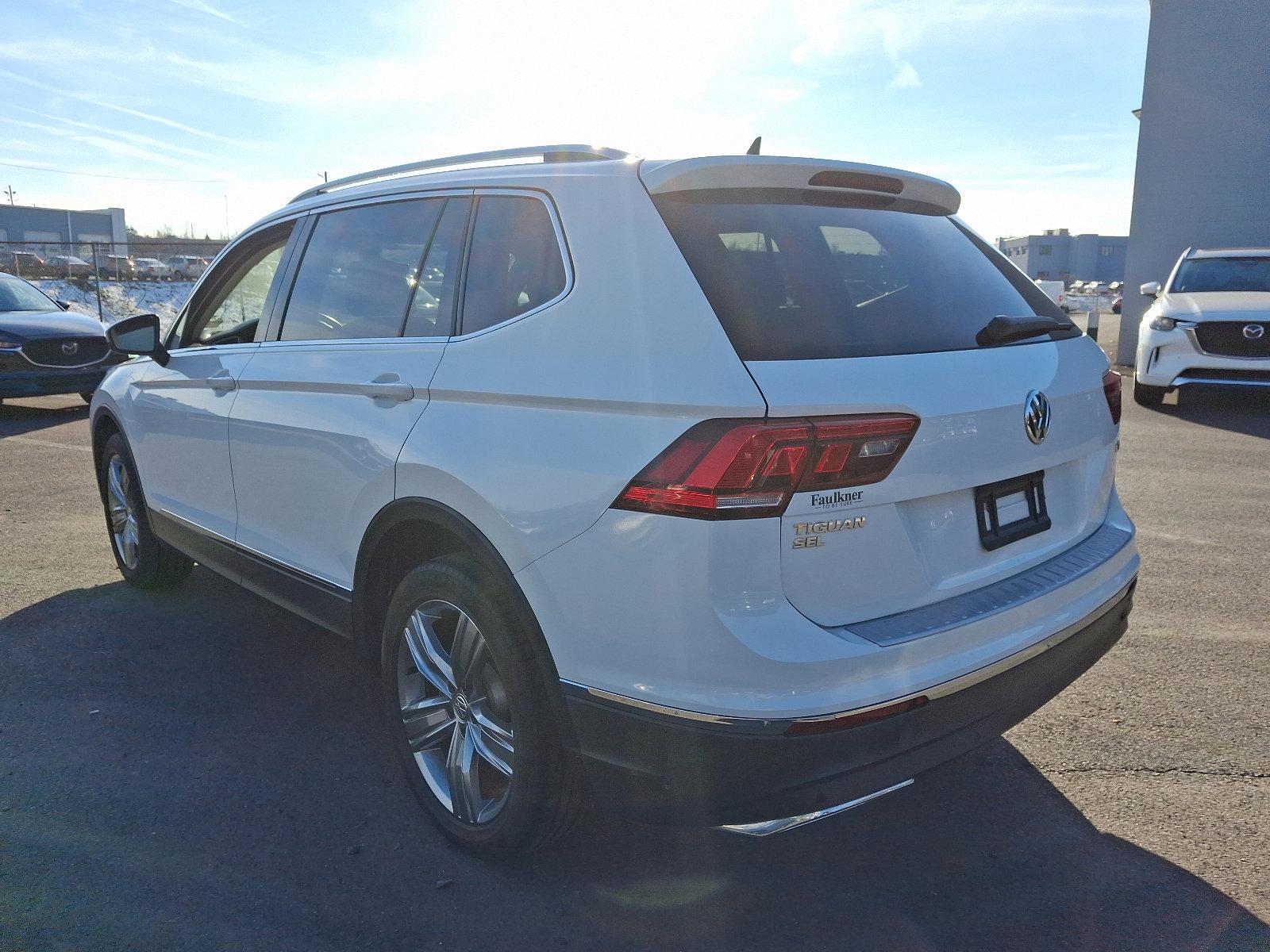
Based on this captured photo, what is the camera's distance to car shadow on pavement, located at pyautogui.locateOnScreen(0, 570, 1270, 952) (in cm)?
247

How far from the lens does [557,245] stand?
256cm

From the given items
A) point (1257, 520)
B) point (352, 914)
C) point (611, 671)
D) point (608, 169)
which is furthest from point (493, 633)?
point (1257, 520)

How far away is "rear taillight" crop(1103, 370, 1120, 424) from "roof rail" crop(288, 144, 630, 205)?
1.57 metres

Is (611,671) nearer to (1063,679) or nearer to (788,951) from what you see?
(788,951)

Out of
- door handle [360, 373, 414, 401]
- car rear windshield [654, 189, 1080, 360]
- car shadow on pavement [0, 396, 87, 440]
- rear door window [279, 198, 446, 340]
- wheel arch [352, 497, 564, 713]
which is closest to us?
car rear windshield [654, 189, 1080, 360]

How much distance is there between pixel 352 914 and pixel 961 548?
1783 mm

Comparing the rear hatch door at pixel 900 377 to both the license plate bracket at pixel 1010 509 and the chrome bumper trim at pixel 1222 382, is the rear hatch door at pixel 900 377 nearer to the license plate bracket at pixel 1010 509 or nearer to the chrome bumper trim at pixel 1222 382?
the license plate bracket at pixel 1010 509

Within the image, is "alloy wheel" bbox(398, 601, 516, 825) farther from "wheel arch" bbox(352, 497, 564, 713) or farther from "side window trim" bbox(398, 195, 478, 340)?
"side window trim" bbox(398, 195, 478, 340)

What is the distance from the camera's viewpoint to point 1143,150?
17844mm

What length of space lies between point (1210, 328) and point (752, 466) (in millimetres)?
10394

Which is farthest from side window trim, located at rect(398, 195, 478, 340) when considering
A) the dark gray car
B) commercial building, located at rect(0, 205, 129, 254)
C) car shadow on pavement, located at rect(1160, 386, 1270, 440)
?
commercial building, located at rect(0, 205, 129, 254)

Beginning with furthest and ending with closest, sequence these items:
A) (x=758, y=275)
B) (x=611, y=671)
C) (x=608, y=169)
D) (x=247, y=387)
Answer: (x=247, y=387), (x=608, y=169), (x=758, y=275), (x=611, y=671)

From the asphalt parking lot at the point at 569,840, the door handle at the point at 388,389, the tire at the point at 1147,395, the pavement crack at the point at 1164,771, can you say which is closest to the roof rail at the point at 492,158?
the door handle at the point at 388,389

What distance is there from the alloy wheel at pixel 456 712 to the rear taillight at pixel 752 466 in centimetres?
75
